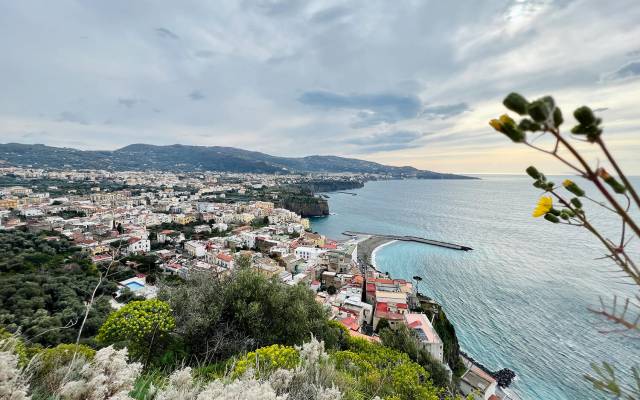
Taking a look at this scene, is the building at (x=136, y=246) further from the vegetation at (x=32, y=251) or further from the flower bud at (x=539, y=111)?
the flower bud at (x=539, y=111)

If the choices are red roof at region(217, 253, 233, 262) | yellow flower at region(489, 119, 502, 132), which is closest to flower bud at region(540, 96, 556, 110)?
yellow flower at region(489, 119, 502, 132)

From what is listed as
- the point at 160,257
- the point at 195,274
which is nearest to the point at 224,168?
the point at 160,257

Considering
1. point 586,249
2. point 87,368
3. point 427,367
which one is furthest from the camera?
point 586,249

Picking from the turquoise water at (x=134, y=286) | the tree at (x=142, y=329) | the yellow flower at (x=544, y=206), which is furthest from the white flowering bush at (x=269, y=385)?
the turquoise water at (x=134, y=286)

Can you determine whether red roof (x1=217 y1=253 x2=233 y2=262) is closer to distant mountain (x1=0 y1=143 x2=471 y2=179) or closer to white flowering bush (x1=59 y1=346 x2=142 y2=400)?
white flowering bush (x1=59 y1=346 x2=142 y2=400)

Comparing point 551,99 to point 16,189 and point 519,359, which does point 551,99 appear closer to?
point 519,359
